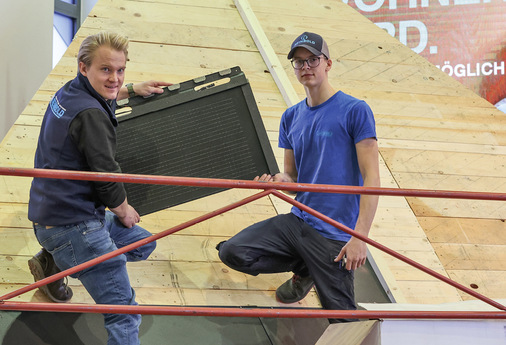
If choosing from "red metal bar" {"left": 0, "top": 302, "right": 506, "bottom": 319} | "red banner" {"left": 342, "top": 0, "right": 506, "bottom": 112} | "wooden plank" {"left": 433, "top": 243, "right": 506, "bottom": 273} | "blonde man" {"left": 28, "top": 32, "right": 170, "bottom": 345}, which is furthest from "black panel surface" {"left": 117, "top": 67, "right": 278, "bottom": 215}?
"red banner" {"left": 342, "top": 0, "right": 506, "bottom": 112}

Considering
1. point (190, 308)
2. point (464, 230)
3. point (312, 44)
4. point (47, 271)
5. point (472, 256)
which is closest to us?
point (190, 308)

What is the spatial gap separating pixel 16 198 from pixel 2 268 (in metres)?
0.51

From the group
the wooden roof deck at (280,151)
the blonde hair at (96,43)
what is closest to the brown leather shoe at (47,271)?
the wooden roof deck at (280,151)

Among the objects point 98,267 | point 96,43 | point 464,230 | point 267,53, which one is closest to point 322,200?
point 98,267

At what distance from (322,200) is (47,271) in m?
1.19

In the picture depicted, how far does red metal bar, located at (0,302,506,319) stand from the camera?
6.86ft

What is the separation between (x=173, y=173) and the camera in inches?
119

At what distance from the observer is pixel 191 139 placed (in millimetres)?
3062

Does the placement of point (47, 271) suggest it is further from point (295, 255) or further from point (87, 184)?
point (295, 255)

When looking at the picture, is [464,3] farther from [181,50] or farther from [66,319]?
[66,319]

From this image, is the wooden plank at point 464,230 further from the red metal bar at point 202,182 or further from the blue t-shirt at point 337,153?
the red metal bar at point 202,182

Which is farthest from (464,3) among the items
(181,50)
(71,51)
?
(71,51)

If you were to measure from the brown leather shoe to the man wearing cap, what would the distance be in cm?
73

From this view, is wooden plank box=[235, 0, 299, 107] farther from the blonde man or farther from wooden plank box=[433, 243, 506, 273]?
the blonde man
